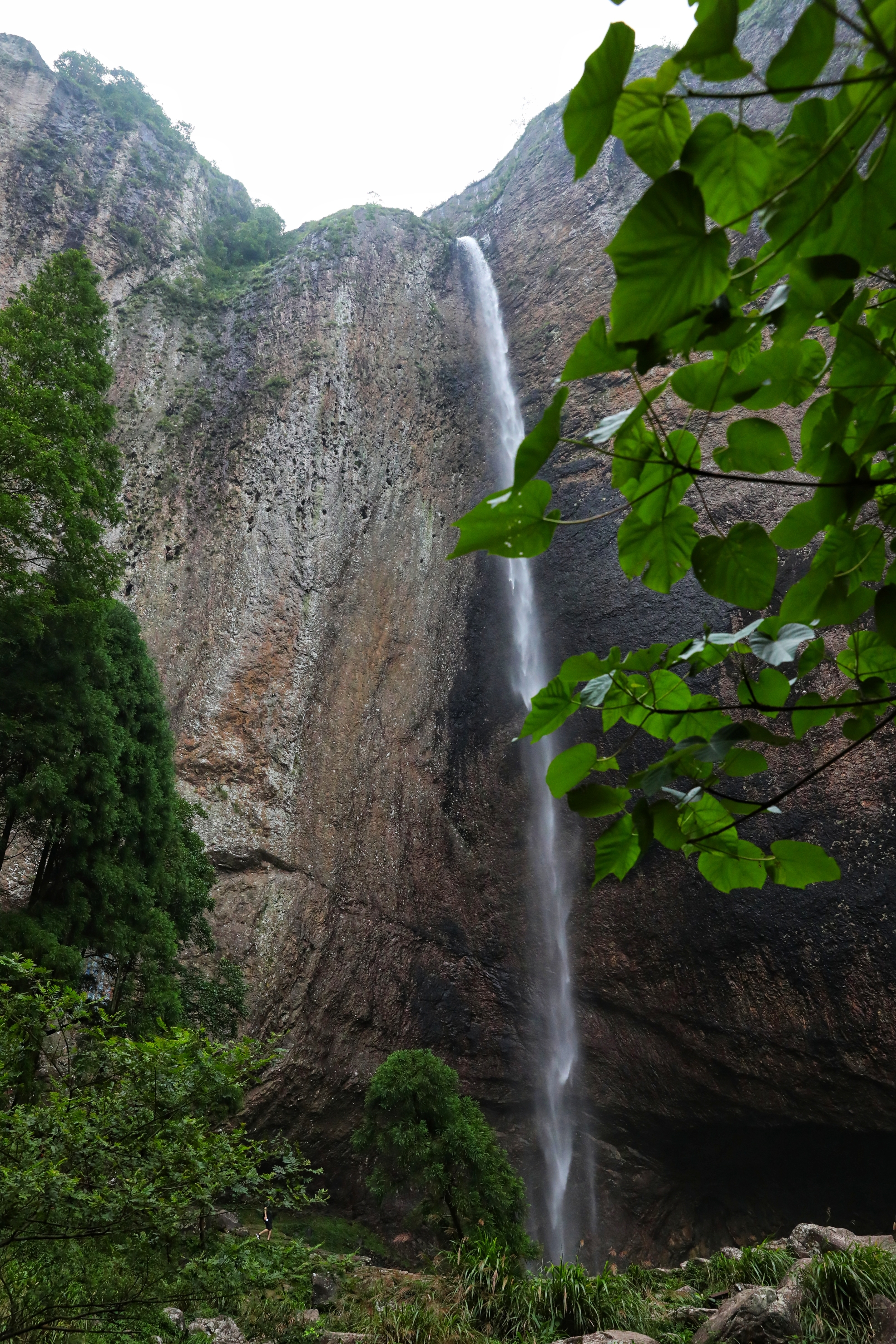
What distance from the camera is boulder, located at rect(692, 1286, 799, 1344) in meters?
4.19

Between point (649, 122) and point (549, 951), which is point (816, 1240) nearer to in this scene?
point (549, 951)

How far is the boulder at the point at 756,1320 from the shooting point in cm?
419

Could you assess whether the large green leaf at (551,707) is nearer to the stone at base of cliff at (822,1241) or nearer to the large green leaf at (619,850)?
the large green leaf at (619,850)

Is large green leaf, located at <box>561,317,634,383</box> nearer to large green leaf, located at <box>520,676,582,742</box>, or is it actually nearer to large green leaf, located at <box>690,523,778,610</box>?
large green leaf, located at <box>690,523,778,610</box>

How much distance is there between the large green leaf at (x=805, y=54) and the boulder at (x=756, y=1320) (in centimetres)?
587

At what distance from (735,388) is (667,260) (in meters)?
0.21

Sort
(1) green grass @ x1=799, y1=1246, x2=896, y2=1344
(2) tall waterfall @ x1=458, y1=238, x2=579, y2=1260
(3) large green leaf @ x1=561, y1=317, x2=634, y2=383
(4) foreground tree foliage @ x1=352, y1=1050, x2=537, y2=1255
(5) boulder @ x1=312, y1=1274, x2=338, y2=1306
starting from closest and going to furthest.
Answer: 1. (3) large green leaf @ x1=561, y1=317, x2=634, y2=383
2. (1) green grass @ x1=799, y1=1246, x2=896, y2=1344
3. (5) boulder @ x1=312, y1=1274, x2=338, y2=1306
4. (4) foreground tree foliage @ x1=352, y1=1050, x2=537, y2=1255
5. (2) tall waterfall @ x1=458, y1=238, x2=579, y2=1260

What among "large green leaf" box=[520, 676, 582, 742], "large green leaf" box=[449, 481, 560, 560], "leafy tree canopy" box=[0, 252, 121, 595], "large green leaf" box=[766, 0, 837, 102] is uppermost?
"leafy tree canopy" box=[0, 252, 121, 595]

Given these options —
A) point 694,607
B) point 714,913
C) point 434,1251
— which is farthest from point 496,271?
point 434,1251

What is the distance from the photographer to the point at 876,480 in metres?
0.66

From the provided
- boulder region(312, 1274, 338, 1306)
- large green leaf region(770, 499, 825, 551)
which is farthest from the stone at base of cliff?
large green leaf region(770, 499, 825, 551)

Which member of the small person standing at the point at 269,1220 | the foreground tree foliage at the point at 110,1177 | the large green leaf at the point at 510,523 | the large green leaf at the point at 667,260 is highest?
the large green leaf at the point at 667,260

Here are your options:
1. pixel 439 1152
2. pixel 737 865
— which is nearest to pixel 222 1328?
pixel 439 1152

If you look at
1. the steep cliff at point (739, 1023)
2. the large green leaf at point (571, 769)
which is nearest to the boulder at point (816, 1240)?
the steep cliff at point (739, 1023)
